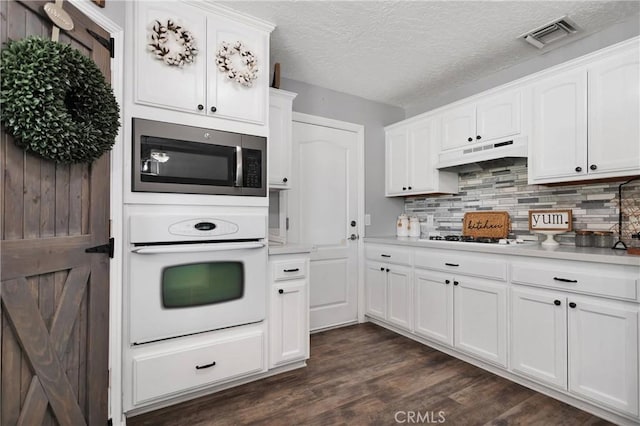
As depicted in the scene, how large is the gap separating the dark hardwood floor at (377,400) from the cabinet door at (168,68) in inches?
71.3

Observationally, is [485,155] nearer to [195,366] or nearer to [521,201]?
[521,201]

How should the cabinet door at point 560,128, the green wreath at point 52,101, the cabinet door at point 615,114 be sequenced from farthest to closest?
the cabinet door at point 560,128, the cabinet door at point 615,114, the green wreath at point 52,101

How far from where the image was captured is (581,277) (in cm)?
192

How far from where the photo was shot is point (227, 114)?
2.15m

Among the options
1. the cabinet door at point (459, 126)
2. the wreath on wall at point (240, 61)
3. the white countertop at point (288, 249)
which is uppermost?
the wreath on wall at point (240, 61)

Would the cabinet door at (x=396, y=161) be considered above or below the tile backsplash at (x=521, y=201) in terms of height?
above

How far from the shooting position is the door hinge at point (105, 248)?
1.59m

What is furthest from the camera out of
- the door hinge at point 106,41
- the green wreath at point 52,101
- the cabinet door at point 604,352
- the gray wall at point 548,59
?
the gray wall at point 548,59

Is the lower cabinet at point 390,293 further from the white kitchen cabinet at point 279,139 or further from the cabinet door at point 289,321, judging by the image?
the white kitchen cabinet at point 279,139

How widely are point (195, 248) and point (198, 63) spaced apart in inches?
45.3

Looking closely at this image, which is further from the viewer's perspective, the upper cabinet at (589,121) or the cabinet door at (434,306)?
the cabinet door at (434,306)

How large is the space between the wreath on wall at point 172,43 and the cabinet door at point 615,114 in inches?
102

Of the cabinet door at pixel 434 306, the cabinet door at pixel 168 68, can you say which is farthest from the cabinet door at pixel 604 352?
the cabinet door at pixel 168 68

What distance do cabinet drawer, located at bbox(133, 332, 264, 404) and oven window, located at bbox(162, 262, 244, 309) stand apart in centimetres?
28
